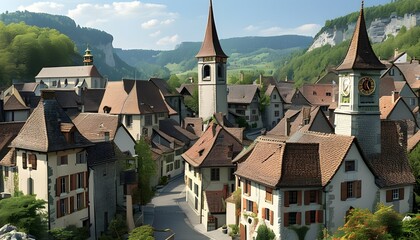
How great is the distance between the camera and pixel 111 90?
78.0 meters

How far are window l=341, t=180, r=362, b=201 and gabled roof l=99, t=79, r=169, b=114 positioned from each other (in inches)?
1561

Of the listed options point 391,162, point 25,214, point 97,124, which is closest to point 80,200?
point 25,214

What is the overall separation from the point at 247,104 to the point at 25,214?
73.6m

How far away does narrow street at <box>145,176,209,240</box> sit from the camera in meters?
45.1

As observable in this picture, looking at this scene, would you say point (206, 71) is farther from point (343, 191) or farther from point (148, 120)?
point (343, 191)

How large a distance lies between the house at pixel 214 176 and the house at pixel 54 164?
13.0m

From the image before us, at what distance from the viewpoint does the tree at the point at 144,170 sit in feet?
164

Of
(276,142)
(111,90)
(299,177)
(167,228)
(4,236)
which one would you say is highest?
(111,90)

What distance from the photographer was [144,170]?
167 feet

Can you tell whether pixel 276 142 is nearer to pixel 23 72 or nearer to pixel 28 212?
pixel 28 212

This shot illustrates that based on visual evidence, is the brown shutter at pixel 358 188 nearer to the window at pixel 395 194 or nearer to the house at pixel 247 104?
the window at pixel 395 194

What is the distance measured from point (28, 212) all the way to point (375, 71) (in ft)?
98.2

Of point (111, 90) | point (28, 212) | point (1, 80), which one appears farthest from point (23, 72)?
point (28, 212)

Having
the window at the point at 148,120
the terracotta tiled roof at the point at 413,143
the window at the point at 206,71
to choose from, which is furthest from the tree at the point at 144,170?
the window at the point at 206,71
